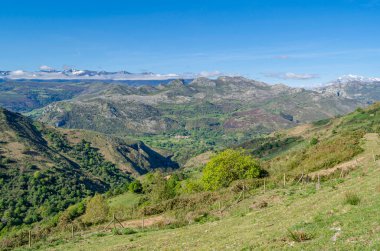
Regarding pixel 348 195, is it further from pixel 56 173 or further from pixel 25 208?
pixel 56 173

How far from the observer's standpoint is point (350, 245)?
15703 millimetres

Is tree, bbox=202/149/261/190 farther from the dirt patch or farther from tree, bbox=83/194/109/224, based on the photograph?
tree, bbox=83/194/109/224

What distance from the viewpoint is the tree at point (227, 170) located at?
75250 mm

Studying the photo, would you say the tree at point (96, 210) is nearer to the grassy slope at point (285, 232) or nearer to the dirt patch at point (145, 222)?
the dirt patch at point (145, 222)

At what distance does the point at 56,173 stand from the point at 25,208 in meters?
45.8

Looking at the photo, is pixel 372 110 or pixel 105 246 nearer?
pixel 105 246

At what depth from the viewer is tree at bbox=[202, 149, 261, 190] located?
247 feet

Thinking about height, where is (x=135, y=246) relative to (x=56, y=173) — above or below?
above

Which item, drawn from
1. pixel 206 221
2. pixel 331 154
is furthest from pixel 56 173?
pixel 206 221

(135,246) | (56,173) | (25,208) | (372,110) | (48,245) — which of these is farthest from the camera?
(56,173)

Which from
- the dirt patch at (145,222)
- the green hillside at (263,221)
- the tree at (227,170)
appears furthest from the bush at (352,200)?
the tree at (227,170)

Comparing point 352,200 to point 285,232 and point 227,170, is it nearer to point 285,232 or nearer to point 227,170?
point 285,232

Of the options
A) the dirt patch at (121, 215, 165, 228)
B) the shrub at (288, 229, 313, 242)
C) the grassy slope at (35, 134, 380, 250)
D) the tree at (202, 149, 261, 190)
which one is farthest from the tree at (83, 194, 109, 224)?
the shrub at (288, 229, 313, 242)

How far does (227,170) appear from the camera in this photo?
7688 centimetres
